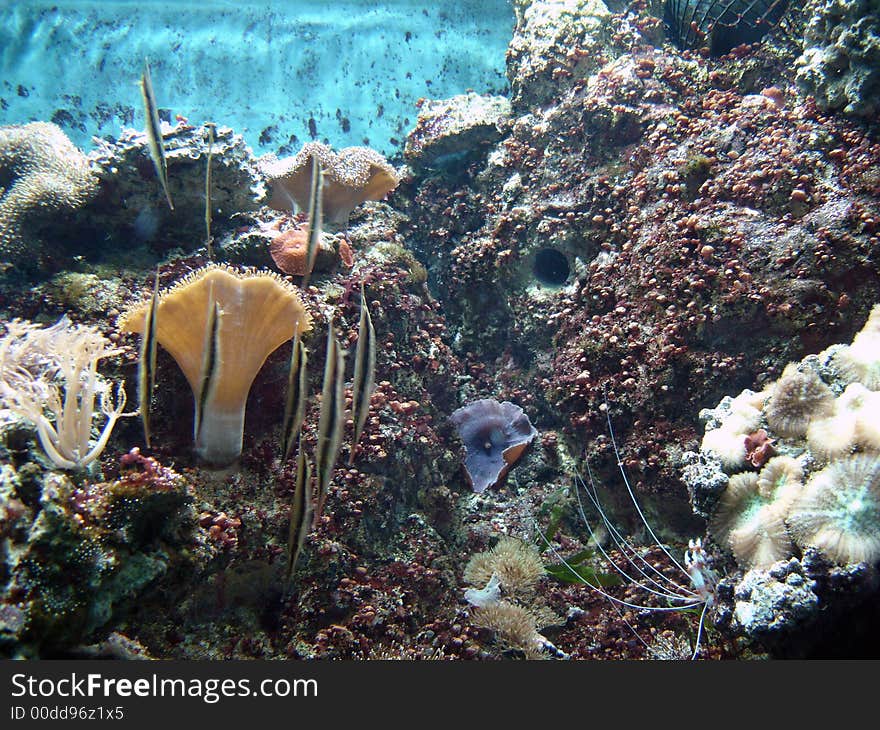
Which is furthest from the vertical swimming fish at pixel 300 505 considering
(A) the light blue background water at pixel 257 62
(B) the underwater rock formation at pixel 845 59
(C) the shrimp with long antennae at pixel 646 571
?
(A) the light blue background water at pixel 257 62

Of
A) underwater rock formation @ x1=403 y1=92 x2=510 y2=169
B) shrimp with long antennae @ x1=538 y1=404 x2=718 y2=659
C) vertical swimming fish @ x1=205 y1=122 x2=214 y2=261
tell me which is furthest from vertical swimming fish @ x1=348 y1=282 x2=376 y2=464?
underwater rock formation @ x1=403 y1=92 x2=510 y2=169

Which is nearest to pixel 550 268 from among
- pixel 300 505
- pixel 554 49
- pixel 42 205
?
pixel 554 49

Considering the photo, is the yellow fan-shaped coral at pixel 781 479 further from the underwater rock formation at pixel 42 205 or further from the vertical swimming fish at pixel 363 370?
the underwater rock formation at pixel 42 205

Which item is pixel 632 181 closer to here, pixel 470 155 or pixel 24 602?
pixel 470 155

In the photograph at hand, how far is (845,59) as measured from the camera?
4.10 meters

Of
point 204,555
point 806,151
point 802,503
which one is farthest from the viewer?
point 806,151

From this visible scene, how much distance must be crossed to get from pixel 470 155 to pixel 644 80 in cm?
240

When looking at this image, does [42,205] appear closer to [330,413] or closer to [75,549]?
[75,549]

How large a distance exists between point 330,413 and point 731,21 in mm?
7119

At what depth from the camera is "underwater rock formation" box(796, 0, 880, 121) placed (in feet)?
12.9

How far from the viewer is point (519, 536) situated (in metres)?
4.50

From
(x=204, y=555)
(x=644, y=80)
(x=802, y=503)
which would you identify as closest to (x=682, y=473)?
(x=802, y=503)

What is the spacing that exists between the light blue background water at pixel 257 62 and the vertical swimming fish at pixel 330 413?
1152 centimetres

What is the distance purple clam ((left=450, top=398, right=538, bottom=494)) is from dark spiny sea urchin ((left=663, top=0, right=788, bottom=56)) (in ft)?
17.1
